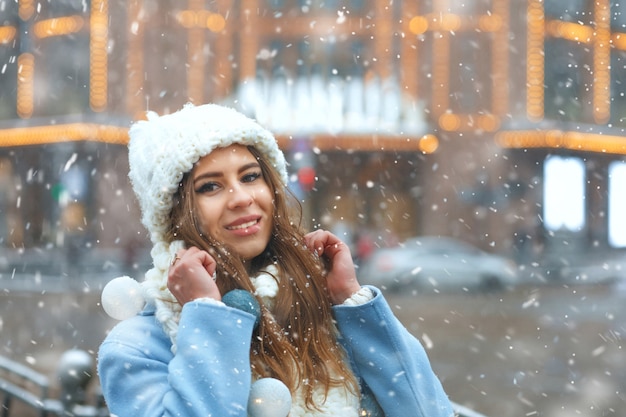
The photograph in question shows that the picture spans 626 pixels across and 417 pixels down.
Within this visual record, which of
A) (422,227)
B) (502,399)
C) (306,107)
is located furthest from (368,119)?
(502,399)

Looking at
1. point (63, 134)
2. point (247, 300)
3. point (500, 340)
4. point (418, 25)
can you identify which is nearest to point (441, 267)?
point (500, 340)

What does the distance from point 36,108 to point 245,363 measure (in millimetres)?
35531

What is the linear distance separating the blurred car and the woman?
18863 mm

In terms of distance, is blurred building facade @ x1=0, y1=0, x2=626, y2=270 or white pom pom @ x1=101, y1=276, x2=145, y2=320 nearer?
→ white pom pom @ x1=101, y1=276, x2=145, y2=320

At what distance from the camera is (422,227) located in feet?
113

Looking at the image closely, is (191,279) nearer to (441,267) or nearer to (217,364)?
(217,364)

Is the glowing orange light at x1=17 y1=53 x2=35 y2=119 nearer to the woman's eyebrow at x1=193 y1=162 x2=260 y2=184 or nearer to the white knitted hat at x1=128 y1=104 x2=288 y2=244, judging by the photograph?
the white knitted hat at x1=128 y1=104 x2=288 y2=244

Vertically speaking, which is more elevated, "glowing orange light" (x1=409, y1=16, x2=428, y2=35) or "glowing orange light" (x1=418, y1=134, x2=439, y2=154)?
"glowing orange light" (x1=409, y1=16, x2=428, y2=35)

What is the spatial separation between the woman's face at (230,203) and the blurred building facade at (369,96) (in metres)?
A: 29.8

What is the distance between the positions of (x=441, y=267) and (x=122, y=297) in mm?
20436

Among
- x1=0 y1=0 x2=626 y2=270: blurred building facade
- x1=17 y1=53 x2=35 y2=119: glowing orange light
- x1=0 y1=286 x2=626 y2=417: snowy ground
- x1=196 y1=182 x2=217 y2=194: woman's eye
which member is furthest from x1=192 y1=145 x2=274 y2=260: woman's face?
x1=17 y1=53 x2=35 y2=119: glowing orange light

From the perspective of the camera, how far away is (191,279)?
6.78ft

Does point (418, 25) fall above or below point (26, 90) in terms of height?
above

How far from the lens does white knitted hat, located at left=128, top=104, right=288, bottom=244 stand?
2.24 metres
